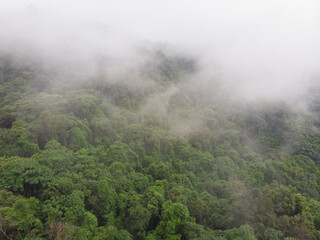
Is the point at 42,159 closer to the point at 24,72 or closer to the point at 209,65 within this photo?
the point at 24,72

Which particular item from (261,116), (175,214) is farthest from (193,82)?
(175,214)

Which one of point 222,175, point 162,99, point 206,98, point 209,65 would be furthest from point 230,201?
point 209,65

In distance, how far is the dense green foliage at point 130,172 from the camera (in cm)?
1753

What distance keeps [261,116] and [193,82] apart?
4262 centimetres

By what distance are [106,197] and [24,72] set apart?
56.5 m

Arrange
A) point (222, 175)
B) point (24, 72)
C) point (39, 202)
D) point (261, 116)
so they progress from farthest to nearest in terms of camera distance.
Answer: point (261, 116) → point (24, 72) → point (222, 175) → point (39, 202)

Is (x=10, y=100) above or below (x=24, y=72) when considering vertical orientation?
below

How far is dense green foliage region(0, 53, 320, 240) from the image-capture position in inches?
690

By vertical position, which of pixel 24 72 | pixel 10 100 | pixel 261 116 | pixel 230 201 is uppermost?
pixel 261 116

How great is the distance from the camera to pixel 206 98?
94750 millimetres

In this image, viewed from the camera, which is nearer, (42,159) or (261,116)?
(42,159)

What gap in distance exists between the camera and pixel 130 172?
28672mm

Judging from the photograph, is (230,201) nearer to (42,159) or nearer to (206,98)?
(42,159)

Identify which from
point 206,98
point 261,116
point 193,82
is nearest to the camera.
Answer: point 261,116
